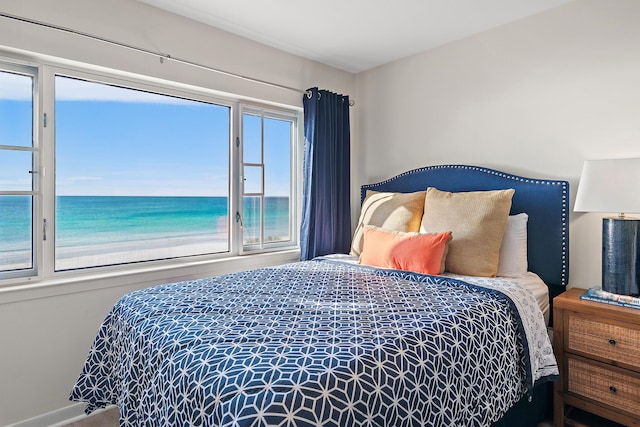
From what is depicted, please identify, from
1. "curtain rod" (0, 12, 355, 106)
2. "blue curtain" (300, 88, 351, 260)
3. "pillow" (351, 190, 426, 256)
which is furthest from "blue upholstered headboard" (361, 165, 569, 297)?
"curtain rod" (0, 12, 355, 106)

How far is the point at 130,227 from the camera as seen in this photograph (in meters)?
2.68

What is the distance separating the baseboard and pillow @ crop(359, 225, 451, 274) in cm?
196

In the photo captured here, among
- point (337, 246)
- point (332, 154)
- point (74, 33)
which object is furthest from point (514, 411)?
point (74, 33)

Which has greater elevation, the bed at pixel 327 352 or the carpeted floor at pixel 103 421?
the bed at pixel 327 352

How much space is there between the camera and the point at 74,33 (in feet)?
7.09

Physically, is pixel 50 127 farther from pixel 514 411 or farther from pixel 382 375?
pixel 514 411

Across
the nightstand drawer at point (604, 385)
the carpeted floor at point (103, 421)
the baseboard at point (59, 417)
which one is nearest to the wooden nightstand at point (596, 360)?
the nightstand drawer at point (604, 385)

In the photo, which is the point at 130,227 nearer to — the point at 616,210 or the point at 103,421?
the point at 103,421

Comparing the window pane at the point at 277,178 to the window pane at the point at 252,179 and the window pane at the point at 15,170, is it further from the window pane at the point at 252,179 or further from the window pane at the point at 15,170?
the window pane at the point at 15,170

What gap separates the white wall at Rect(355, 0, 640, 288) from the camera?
2275 mm

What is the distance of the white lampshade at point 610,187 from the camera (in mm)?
1897

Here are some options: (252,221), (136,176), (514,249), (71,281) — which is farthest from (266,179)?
(514,249)

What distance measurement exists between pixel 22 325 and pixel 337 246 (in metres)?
2.28

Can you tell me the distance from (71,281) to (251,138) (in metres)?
1.66
